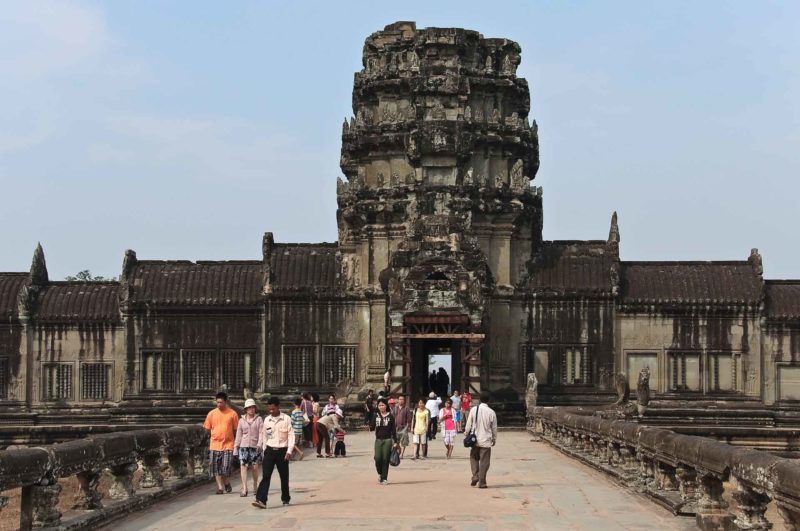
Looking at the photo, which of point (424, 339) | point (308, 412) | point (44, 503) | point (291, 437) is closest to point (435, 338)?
point (424, 339)

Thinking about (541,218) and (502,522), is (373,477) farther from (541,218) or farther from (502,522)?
(541,218)

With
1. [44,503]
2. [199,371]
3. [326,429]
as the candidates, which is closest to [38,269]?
[199,371]

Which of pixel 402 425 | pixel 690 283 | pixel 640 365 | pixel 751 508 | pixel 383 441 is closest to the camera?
pixel 751 508

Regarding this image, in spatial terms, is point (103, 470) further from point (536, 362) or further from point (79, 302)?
point (79, 302)

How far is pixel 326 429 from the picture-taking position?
107ft

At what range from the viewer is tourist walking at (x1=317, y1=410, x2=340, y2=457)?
106ft

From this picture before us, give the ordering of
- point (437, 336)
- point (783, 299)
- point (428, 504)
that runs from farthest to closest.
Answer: point (783, 299)
point (437, 336)
point (428, 504)

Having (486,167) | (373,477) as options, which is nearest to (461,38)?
(486,167)

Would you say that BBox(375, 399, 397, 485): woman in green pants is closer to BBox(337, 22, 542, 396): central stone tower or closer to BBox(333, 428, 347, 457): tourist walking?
BBox(333, 428, 347, 457): tourist walking

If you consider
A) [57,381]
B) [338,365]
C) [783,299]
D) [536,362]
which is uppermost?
[783,299]

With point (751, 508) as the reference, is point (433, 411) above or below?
below

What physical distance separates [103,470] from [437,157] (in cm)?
2853

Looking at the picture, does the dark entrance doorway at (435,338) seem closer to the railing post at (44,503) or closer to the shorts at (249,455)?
the shorts at (249,455)

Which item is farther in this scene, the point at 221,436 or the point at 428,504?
the point at 221,436
